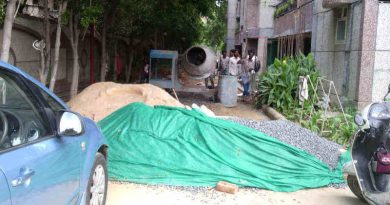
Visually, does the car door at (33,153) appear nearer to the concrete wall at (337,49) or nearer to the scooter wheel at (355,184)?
the scooter wheel at (355,184)

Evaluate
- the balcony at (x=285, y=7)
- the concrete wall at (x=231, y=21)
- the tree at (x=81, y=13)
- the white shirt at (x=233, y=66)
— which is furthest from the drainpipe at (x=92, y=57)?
the balcony at (x=285, y=7)

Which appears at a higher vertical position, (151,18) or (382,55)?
(151,18)

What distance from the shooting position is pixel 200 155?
253 inches

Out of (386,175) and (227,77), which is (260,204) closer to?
(386,175)

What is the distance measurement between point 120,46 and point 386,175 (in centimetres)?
1939

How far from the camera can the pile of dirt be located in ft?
27.6

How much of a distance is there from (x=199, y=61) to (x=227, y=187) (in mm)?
11644

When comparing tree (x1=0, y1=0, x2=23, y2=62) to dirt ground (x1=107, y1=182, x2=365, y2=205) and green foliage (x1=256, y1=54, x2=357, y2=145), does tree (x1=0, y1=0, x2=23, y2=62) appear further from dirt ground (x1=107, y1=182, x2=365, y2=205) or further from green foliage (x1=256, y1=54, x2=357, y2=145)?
green foliage (x1=256, y1=54, x2=357, y2=145)

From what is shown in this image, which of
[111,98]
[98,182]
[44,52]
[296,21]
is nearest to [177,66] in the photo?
[296,21]

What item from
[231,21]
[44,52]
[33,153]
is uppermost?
[231,21]

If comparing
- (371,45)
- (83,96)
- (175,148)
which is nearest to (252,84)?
(371,45)

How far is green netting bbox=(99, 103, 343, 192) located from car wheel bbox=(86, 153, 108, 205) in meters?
1.51

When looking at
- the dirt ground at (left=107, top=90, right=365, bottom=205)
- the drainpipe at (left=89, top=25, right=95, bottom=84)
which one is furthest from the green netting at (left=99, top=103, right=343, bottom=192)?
the drainpipe at (left=89, top=25, right=95, bottom=84)

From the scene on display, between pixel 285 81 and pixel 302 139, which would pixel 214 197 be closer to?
pixel 302 139
